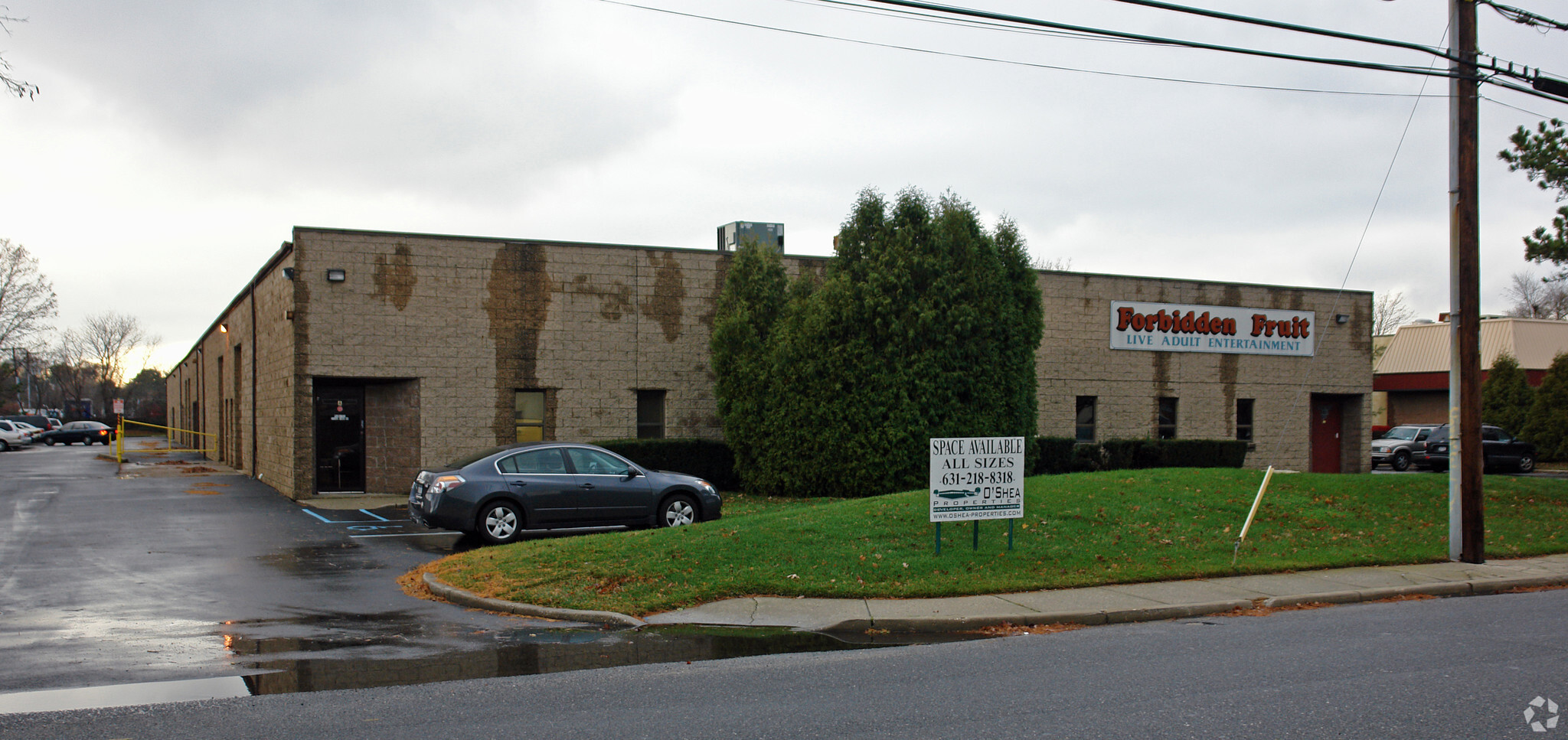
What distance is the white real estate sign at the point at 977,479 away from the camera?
11742mm

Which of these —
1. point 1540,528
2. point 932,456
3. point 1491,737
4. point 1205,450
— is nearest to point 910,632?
point 932,456

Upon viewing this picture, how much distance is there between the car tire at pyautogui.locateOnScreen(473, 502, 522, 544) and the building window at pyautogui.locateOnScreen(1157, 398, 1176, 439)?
66.4ft

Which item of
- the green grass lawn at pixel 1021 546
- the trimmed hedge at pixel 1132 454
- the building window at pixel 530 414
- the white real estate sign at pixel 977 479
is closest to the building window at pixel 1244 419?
the trimmed hedge at pixel 1132 454

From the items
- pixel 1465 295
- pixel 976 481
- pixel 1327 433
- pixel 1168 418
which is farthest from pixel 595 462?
pixel 1327 433

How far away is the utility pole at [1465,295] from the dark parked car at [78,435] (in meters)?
69.4

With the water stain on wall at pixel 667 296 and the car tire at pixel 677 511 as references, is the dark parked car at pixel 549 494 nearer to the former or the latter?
the car tire at pixel 677 511

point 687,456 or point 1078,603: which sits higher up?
point 687,456

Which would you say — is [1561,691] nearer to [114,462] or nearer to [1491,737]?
[1491,737]

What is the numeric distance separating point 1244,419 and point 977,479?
2155cm

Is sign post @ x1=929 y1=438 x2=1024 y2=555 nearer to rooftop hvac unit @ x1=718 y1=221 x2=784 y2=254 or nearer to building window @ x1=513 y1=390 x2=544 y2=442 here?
building window @ x1=513 y1=390 x2=544 y2=442

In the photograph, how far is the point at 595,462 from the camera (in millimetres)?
15328

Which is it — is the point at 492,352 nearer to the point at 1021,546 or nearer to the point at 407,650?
the point at 1021,546

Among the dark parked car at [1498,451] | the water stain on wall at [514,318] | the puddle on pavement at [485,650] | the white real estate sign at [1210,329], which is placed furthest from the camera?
the dark parked car at [1498,451]

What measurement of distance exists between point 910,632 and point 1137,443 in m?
18.9
